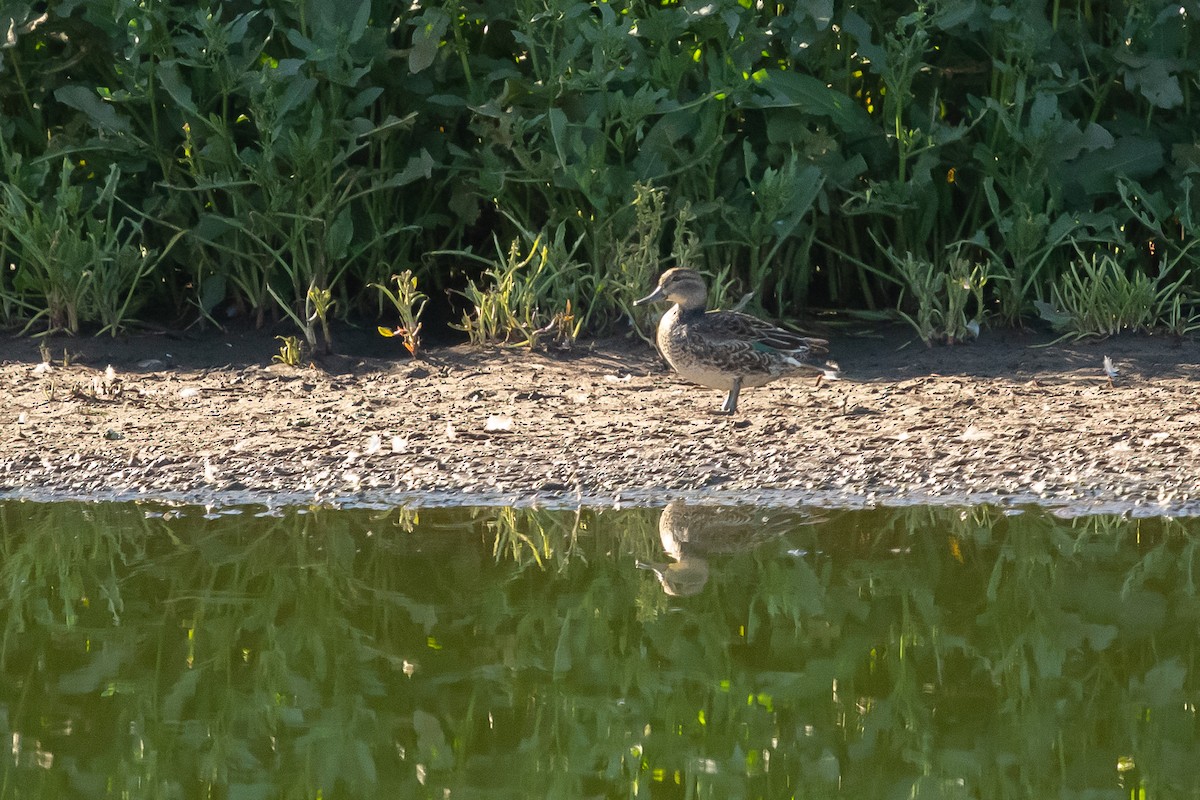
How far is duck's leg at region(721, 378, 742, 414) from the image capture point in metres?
6.62

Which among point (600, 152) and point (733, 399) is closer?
point (733, 399)

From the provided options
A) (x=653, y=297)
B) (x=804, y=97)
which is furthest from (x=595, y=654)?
(x=804, y=97)

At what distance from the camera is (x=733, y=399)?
6.64m

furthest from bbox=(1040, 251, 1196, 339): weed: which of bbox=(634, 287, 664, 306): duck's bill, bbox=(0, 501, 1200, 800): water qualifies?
bbox=(0, 501, 1200, 800): water

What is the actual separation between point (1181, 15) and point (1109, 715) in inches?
189

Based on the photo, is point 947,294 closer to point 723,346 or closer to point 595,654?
point 723,346

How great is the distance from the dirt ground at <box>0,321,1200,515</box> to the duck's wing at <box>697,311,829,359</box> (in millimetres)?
223

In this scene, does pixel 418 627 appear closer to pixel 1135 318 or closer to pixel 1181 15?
pixel 1135 318

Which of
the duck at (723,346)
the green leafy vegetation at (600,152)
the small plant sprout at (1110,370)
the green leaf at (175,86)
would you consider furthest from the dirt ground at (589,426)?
the green leaf at (175,86)

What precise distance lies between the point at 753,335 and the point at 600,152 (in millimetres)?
1209

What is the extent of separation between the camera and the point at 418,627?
4402mm

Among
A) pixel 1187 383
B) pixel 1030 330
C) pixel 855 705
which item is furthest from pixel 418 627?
pixel 1030 330

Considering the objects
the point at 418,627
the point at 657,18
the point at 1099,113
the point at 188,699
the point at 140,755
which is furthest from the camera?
the point at 1099,113

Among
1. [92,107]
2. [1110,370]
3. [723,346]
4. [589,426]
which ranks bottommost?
[589,426]
